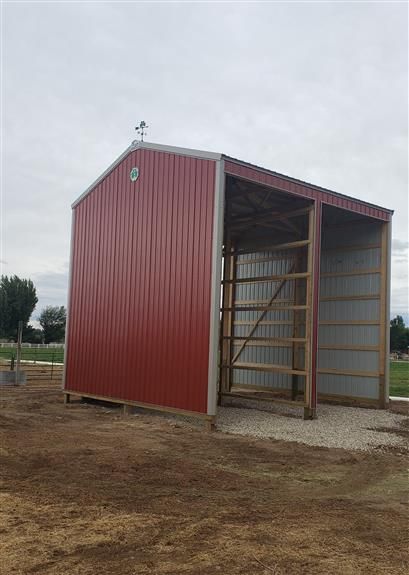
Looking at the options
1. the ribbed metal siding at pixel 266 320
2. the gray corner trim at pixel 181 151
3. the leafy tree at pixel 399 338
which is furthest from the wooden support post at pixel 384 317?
the leafy tree at pixel 399 338

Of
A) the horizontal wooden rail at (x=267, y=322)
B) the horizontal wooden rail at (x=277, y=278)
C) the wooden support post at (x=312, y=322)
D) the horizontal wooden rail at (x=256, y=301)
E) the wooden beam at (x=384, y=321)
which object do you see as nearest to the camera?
the wooden support post at (x=312, y=322)

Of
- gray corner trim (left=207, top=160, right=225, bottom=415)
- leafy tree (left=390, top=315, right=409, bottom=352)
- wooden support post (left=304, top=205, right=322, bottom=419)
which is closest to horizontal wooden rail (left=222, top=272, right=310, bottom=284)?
wooden support post (left=304, top=205, right=322, bottom=419)

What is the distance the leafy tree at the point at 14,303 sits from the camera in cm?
6562

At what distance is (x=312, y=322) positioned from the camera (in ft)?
42.5

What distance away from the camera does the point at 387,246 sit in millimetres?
16016

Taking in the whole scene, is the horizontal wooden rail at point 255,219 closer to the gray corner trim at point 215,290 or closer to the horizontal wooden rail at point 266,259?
the horizontal wooden rail at point 266,259

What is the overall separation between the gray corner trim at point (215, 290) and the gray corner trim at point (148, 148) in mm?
478

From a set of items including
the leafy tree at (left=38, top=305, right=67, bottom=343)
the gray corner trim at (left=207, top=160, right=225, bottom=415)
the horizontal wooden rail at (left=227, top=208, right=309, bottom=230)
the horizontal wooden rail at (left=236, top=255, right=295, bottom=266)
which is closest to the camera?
the gray corner trim at (left=207, top=160, right=225, bottom=415)

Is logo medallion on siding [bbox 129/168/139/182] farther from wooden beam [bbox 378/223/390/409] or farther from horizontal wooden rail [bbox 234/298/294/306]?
wooden beam [bbox 378/223/390/409]

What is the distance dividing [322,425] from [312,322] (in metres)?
2.34

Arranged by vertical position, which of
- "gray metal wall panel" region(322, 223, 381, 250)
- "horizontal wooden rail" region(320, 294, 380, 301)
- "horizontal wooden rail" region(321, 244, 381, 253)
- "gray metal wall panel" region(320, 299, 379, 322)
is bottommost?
"gray metal wall panel" region(320, 299, 379, 322)

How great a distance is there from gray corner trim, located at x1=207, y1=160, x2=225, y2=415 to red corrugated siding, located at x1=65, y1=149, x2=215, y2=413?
0.45 ft

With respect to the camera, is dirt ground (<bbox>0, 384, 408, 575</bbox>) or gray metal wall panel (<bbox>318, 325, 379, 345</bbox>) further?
gray metal wall panel (<bbox>318, 325, 379, 345</bbox>)

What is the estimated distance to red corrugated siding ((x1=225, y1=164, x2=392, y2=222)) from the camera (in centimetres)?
1196
